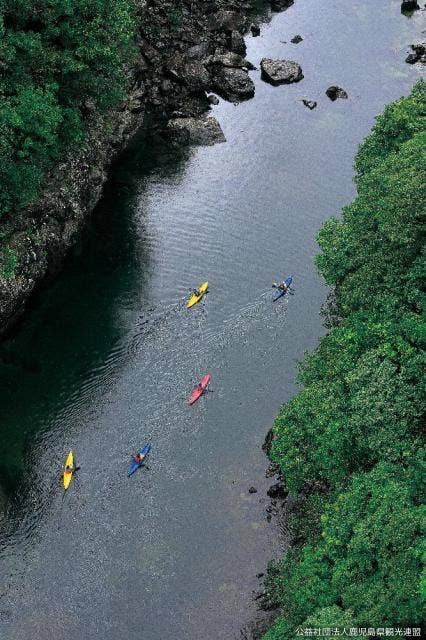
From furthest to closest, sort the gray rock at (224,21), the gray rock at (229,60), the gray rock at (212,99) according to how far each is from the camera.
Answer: the gray rock at (224,21), the gray rock at (229,60), the gray rock at (212,99)

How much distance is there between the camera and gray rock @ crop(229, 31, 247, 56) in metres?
78.2

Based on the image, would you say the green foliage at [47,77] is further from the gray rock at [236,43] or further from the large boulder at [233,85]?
the gray rock at [236,43]

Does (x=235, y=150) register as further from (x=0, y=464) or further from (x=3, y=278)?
(x=0, y=464)

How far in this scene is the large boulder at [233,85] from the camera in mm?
73812

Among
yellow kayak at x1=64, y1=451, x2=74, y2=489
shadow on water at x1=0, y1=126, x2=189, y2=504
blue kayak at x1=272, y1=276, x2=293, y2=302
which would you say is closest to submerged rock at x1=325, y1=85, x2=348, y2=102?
shadow on water at x1=0, y1=126, x2=189, y2=504

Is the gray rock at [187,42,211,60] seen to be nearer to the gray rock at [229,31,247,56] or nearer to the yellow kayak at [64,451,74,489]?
the gray rock at [229,31,247,56]

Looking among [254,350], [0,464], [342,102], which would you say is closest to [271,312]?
[254,350]

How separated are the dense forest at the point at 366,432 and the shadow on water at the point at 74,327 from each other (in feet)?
56.1

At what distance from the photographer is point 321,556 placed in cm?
2922

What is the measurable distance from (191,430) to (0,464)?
11.8 meters

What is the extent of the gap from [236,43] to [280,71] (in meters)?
6.28

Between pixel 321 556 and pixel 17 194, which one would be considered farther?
pixel 17 194

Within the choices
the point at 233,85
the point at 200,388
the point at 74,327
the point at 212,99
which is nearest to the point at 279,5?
the point at 233,85

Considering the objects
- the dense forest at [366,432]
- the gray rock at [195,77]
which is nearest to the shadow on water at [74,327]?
the gray rock at [195,77]
